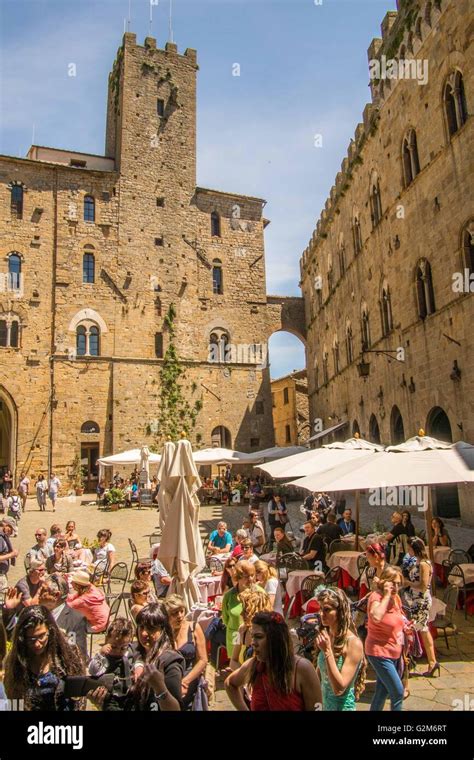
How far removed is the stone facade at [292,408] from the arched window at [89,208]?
20.7 meters

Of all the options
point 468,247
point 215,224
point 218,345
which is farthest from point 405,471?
point 215,224

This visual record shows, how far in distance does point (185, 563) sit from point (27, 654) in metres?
4.24

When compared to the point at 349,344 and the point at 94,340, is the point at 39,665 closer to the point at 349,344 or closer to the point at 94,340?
the point at 349,344

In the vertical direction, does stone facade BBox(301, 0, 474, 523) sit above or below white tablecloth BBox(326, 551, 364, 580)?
above

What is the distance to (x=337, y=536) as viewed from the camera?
988 cm

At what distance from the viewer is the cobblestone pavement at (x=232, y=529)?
17.1 ft

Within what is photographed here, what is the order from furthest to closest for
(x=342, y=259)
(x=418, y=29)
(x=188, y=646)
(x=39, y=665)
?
(x=342, y=259) < (x=418, y=29) < (x=188, y=646) < (x=39, y=665)

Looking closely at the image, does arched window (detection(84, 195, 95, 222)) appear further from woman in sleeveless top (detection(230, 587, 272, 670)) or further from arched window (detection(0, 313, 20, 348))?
woman in sleeveless top (detection(230, 587, 272, 670))

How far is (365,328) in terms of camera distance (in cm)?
2186

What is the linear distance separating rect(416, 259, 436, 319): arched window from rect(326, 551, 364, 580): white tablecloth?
30.0 ft

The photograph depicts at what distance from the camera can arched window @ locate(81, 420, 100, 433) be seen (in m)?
27.8

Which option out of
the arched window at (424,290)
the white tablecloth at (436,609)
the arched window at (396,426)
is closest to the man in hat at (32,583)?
the white tablecloth at (436,609)

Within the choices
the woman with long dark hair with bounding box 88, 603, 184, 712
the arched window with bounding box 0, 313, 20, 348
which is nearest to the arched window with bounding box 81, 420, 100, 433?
the arched window with bounding box 0, 313, 20, 348

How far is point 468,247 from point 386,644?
11508 millimetres
